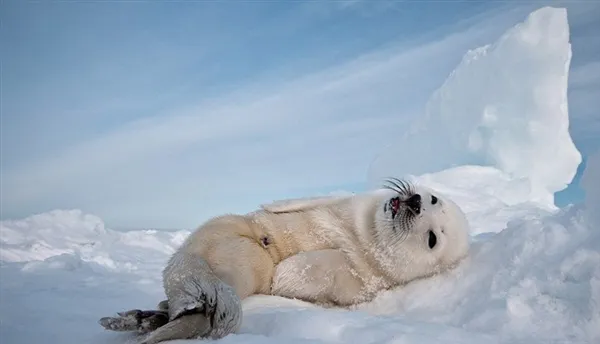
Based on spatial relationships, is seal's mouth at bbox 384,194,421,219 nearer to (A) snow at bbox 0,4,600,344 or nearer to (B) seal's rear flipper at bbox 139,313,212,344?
(A) snow at bbox 0,4,600,344

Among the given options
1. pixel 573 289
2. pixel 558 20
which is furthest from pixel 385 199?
pixel 558 20

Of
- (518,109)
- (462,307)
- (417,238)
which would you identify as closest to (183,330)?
(462,307)

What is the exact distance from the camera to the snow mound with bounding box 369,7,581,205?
13.3 m

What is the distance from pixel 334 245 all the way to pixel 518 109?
11622 mm

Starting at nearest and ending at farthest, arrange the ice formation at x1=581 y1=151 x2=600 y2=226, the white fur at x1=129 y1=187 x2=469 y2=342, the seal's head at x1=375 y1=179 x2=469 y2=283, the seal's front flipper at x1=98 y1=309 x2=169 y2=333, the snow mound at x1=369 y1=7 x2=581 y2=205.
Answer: the seal's front flipper at x1=98 y1=309 x2=169 y2=333 → the ice formation at x1=581 y1=151 x2=600 y2=226 → the white fur at x1=129 y1=187 x2=469 y2=342 → the seal's head at x1=375 y1=179 x2=469 y2=283 → the snow mound at x1=369 y1=7 x2=581 y2=205

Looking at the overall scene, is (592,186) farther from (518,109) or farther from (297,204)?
(518,109)

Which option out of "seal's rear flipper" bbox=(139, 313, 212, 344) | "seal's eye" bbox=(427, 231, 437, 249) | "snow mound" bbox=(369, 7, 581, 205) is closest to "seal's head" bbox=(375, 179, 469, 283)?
"seal's eye" bbox=(427, 231, 437, 249)

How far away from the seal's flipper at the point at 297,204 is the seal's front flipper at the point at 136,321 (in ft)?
4.36

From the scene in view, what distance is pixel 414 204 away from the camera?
3.14 metres

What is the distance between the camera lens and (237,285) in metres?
2.58

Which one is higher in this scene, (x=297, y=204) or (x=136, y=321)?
(x=297, y=204)

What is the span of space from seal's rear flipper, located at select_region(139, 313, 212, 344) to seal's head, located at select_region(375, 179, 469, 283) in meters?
1.49

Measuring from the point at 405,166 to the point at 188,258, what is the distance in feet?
44.5

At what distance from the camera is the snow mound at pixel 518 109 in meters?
13.3
